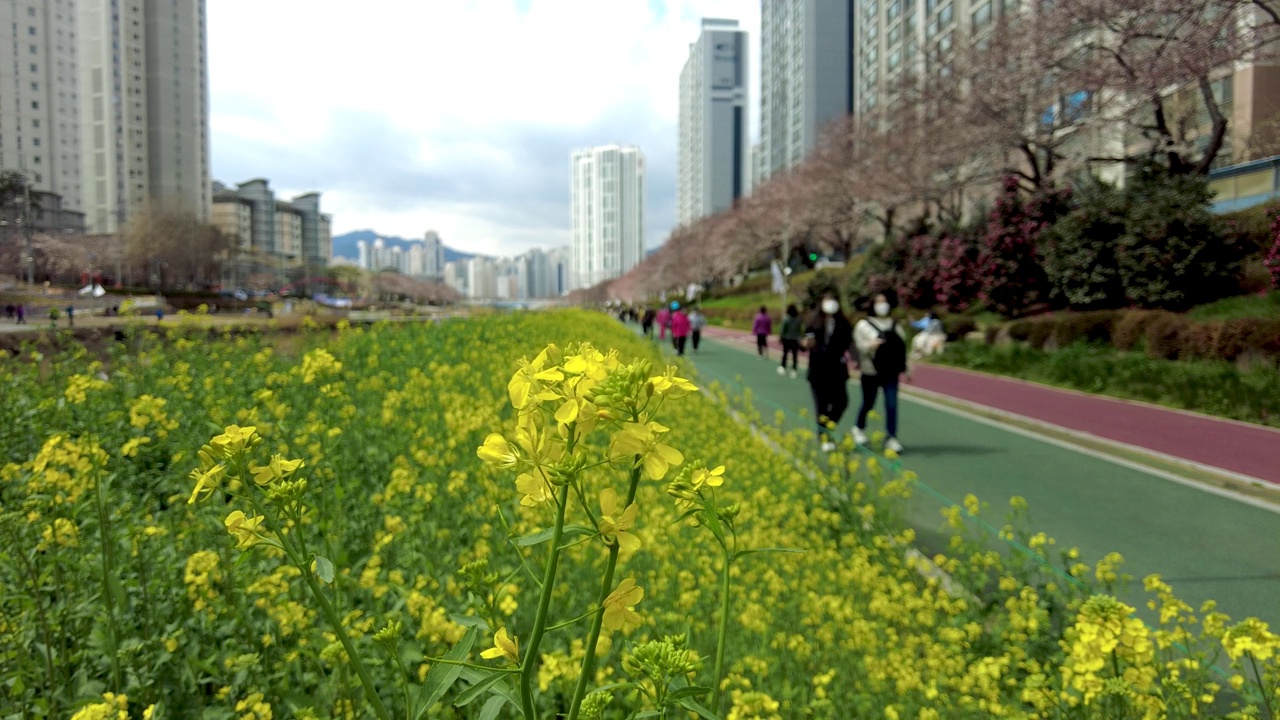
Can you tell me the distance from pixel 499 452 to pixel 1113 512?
613cm

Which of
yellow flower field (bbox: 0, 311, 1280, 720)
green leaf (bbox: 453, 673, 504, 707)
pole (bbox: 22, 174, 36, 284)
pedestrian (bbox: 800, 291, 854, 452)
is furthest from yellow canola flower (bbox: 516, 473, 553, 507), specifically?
pole (bbox: 22, 174, 36, 284)

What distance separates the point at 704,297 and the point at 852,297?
41.0m

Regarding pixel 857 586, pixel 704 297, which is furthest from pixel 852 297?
pixel 704 297

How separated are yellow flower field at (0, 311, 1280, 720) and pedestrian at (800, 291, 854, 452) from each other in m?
3.26

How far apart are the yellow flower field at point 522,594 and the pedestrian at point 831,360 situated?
326 centimetres

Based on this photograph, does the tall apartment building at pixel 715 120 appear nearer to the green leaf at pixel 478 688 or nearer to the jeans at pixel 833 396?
the jeans at pixel 833 396

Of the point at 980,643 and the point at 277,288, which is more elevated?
the point at 277,288

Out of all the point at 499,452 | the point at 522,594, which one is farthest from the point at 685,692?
the point at 522,594

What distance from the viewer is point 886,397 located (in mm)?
7551

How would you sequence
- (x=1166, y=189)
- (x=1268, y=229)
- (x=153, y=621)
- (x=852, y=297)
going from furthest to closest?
1. (x=852, y=297)
2. (x=1166, y=189)
3. (x=1268, y=229)
4. (x=153, y=621)

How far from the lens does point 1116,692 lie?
1.78 m

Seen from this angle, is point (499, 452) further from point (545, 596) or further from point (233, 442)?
point (233, 442)

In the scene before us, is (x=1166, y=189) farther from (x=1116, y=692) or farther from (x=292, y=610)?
(x=292, y=610)

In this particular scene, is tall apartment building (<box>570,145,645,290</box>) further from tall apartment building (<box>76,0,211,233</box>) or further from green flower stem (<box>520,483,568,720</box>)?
green flower stem (<box>520,483,568,720</box>)
